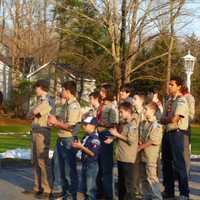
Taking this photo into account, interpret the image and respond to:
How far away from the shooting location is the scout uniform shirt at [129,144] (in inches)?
374

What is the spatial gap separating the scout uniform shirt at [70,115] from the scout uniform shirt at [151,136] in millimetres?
1141

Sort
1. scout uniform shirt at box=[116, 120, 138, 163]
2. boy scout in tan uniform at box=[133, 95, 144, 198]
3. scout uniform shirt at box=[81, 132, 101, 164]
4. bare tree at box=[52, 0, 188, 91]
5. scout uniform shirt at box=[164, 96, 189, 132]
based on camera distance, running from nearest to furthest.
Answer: scout uniform shirt at box=[116, 120, 138, 163], scout uniform shirt at box=[81, 132, 101, 164], boy scout in tan uniform at box=[133, 95, 144, 198], scout uniform shirt at box=[164, 96, 189, 132], bare tree at box=[52, 0, 188, 91]

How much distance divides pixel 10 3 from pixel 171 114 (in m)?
49.5

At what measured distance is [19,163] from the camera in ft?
52.0

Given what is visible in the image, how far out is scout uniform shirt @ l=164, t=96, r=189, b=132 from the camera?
998 cm

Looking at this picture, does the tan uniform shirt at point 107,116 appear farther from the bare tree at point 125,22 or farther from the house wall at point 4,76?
the house wall at point 4,76

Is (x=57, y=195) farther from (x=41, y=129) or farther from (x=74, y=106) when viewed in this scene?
(x=74, y=106)

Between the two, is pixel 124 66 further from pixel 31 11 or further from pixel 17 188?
pixel 31 11

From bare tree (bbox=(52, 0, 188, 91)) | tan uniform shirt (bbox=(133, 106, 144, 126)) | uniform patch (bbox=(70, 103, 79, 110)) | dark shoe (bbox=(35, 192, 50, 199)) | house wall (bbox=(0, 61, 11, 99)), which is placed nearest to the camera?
tan uniform shirt (bbox=(133, 106, 144, 126))

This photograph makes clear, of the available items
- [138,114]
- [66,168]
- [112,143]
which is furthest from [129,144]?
[66,168]

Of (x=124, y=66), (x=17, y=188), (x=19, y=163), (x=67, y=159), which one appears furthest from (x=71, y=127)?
(x=124, y=66)

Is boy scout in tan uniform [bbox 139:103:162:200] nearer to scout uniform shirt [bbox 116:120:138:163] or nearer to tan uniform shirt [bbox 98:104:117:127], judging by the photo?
scout uniform shirt [bbox 116:120:138:163]

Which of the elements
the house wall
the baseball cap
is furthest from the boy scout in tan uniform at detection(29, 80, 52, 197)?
the house wall

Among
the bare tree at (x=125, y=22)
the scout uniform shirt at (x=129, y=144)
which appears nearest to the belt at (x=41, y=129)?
the scout uniform shirt at (x=129, y=144)
